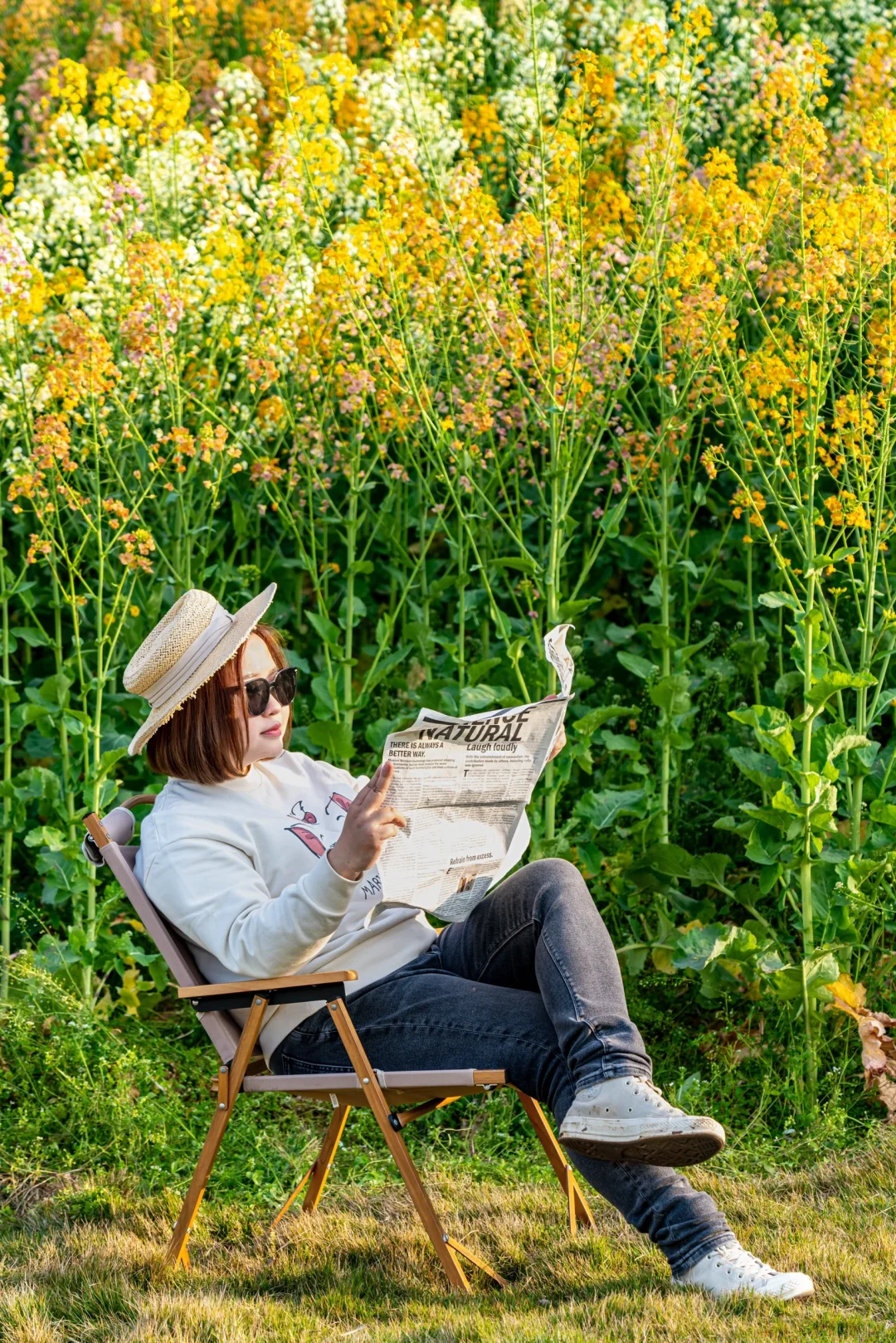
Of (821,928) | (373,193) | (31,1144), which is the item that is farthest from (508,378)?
(31,1144)

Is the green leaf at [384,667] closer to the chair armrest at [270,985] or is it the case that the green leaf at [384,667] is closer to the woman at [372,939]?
the woman at [372,939]

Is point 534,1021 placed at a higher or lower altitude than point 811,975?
higher

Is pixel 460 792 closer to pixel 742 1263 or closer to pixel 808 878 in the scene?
pixel 742 1263

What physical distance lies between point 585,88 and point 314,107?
52.1 inches

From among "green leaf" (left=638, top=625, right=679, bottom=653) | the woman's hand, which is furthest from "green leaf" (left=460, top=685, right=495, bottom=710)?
the woman's hand

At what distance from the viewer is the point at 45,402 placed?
429 cm

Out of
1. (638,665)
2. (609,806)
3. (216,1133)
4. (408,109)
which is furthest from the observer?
(408,109)

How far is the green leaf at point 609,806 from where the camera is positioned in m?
3.92

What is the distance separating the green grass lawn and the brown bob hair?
945 mm

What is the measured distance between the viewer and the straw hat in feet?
8.86

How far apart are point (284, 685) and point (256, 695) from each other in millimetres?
58

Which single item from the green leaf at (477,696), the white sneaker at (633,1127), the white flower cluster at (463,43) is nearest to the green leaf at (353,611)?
the green leaf at (477,696)

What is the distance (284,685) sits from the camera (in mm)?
2764

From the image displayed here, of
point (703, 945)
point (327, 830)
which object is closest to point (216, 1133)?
point (327, 830)
